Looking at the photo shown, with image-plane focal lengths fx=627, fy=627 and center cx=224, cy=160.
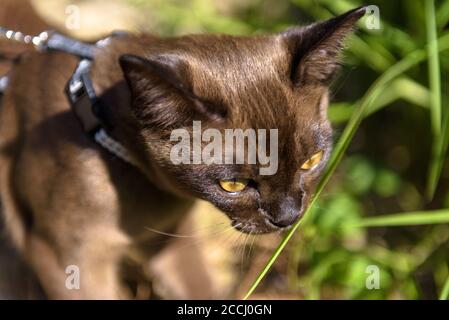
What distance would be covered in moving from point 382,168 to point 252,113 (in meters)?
1.10

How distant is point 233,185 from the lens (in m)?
1.31

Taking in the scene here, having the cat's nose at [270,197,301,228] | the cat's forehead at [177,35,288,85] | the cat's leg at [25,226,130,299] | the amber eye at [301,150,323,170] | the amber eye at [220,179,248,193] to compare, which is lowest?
the cat's leg at [25,226,130,299]

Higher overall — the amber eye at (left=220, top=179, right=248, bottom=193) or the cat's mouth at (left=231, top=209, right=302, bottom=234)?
the amber eye at (left=220, top=179, right=248, bottom=193)

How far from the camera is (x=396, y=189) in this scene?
2250mm

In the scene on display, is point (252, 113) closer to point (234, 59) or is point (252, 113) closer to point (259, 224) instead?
point (234, 59)

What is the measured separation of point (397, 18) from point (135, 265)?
4.17 ft

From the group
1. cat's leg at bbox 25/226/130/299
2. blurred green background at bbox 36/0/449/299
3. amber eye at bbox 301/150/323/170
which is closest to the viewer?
amber eye at bbox 301/150/323/170

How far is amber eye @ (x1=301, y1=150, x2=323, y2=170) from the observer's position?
1.37 metres

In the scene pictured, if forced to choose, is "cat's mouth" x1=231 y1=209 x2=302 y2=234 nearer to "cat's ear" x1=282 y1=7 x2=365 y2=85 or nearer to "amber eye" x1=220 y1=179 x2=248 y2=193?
"amber eye" x1=220 y1=179 x2=248 y2=193

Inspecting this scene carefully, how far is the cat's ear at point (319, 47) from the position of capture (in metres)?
1.27

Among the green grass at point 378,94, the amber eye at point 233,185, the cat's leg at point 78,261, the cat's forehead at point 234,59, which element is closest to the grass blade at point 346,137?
the green grass at point 378,94

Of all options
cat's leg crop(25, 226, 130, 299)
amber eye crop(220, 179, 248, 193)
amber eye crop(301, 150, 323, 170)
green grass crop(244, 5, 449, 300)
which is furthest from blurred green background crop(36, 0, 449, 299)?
cat's leg crop(25, 226, 130, 299)

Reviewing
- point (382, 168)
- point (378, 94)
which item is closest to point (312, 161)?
point (378, 94)
